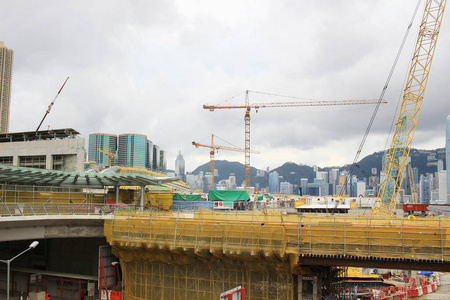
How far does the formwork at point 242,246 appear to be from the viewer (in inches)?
1099

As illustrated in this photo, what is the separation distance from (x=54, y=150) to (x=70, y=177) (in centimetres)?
2322

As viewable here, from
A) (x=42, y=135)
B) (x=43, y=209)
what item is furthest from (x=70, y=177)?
(x=42, y=135)

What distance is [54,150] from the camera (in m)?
65.5

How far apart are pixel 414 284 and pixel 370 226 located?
36268 mm

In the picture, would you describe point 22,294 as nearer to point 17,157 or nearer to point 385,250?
point 17,157

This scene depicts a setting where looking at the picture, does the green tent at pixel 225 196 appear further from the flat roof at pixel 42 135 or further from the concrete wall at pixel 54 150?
the flat roof at pixel 42 135

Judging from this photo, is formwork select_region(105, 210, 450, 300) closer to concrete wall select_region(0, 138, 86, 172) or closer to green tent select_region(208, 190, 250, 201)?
concrete wall select_region(0, 138, 86, 172)

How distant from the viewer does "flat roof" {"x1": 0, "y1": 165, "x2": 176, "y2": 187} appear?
38.5 m

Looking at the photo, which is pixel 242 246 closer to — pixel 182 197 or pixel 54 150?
pixel 182 197

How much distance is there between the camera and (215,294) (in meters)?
32.7

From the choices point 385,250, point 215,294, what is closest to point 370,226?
point 385,250

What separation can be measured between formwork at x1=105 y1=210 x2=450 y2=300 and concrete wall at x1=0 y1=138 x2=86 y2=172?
29.8 m

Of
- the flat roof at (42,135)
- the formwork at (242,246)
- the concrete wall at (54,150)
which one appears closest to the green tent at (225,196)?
the concrete wall at (54,150)

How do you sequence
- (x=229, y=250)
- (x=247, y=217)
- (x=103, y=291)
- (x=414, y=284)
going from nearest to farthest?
(x=229, y=250) < (x=247, y=217) < (x=103, y=291) < (x=414, y=284)
